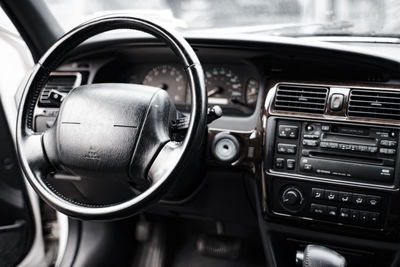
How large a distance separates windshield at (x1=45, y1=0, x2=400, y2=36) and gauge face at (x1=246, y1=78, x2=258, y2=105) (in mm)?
192

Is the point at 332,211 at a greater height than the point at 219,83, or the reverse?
the point at 219,83

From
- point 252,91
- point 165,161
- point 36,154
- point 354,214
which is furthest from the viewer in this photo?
point 252,91

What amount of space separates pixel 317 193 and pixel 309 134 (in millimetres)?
172

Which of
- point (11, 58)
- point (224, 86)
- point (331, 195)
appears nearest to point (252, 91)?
point (224, 86)

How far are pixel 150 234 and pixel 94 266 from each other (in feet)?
0.94

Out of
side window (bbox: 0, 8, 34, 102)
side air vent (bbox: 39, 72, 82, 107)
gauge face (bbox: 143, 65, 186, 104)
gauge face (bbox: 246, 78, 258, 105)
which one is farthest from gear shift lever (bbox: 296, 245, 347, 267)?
side window (bbox: 0, 8, 34, 102)

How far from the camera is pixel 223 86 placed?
1523mm

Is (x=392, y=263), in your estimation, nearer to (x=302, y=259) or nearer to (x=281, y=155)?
(x=302, y=259)

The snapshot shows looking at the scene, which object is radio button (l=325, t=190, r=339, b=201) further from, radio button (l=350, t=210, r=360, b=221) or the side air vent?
the side air vent

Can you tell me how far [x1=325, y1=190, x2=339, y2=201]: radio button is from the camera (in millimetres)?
1260

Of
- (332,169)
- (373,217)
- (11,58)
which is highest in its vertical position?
(11,58)

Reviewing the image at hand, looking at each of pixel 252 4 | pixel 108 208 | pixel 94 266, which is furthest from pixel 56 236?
pixel 252 4

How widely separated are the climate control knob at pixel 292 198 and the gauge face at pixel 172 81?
507 millimetres

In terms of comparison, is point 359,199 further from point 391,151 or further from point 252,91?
point 252,91
